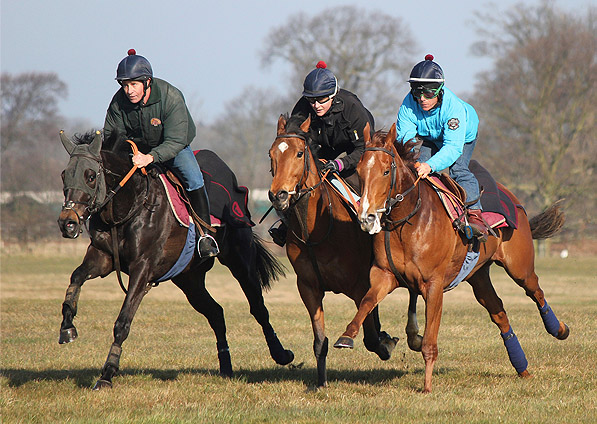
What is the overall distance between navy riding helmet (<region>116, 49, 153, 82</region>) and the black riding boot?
4.33 feet

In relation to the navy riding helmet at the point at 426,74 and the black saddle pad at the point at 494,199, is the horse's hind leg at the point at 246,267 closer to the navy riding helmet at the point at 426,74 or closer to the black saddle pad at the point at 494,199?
the black saddle pad at the point at 494,199

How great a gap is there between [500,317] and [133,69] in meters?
4.48

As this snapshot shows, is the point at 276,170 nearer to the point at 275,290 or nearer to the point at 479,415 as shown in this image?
the point at 479,415

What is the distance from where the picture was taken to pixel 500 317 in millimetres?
8180

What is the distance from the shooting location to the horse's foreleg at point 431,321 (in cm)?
673

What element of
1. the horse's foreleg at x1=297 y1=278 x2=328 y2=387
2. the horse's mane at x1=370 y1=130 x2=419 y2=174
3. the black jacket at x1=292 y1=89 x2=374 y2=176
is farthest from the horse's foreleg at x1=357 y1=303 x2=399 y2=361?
the horse's mane at x1=370 y1=130 x2=419 y2=174

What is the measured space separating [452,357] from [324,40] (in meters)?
29.7

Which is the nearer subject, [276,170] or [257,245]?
[276,170]

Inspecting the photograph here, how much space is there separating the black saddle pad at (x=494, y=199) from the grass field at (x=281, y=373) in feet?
5.42

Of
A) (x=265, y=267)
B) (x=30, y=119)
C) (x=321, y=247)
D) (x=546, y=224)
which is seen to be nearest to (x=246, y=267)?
(x=265, y=267)

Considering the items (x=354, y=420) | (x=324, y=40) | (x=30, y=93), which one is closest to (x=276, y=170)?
(x=354, y=420)

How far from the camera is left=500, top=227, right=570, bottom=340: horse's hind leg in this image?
8250mm

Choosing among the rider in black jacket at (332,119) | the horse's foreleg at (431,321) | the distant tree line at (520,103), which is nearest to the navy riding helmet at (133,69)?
the rider in black jacket at (332,119)

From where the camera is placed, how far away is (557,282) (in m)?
21.9
